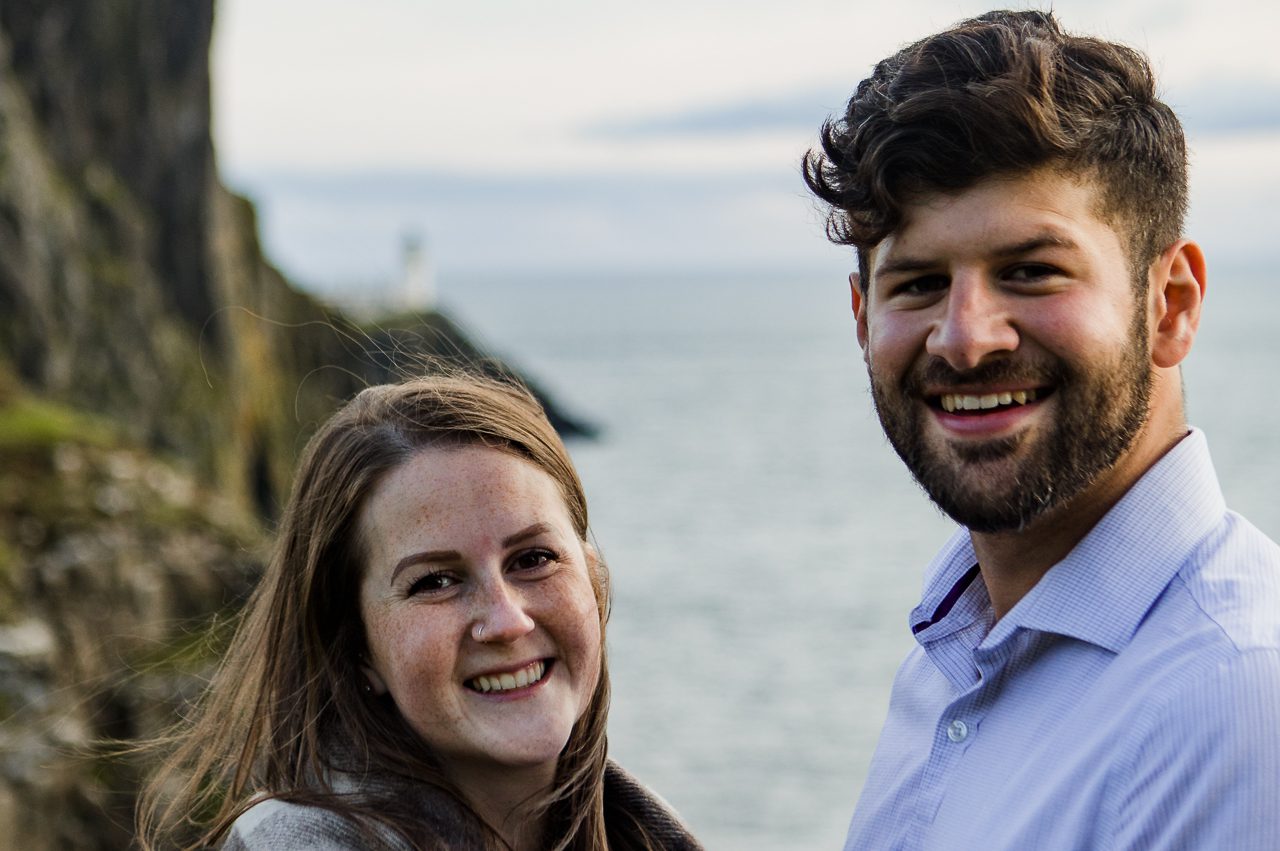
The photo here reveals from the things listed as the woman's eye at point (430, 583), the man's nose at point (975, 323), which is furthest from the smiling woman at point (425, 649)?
the man's nose at point (975, 323)

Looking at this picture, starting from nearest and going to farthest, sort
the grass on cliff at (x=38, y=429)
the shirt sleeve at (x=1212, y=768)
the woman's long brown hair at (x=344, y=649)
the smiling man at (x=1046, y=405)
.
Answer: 1. the shirt sleeve at (x=1212, y=768)
2. the smiling man at (x=1046, y=405)
3. the woman's long brown hair at (x=344, y=649)
4. the grass on cliff at (x=38, y=429)

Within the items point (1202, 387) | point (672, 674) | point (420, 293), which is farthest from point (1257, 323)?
point (672, 674)

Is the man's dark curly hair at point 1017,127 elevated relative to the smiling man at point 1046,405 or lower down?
elevated

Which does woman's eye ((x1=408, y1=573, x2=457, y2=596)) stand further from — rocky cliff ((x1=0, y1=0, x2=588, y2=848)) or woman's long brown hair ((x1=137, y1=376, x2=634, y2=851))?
rocky cliff ((x1=0, y1=0, x2=588, y2=848))

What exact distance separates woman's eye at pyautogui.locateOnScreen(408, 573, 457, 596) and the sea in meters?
2.67

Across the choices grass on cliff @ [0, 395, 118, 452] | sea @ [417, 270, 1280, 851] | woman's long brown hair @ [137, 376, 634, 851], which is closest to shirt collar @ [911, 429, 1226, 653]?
woman's long brown hair @ [137, 376, 634, 851]

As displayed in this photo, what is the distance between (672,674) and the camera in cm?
2541

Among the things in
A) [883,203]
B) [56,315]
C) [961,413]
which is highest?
[56,315]

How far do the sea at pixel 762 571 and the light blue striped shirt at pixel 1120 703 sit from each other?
10.3 feet

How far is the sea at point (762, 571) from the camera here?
20.3 m

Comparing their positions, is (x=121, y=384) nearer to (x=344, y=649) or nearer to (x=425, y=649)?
(x=344, y=649)

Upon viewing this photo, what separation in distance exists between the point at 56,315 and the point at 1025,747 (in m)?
19.5

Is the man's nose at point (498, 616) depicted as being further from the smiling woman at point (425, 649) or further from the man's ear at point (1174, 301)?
the man's ear at point (1174, 301)

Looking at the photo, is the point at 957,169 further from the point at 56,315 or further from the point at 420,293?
the point at 420,293
